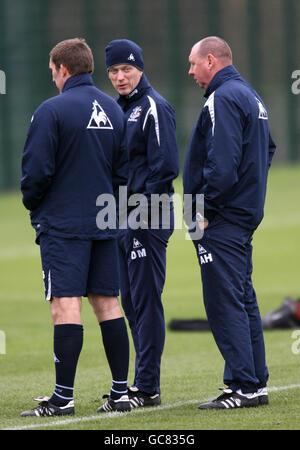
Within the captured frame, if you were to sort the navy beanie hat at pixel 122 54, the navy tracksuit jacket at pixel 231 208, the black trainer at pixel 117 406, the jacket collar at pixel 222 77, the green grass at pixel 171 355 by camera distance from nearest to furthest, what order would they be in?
1. the green grass at pixel 171 355
2. the navy tracksuit jacket at pixel 231 208
3. the black trainer at pixel 117 406
4. the jacket collar at pixel 222 77
5. the navy beanie hat at pixel 122 54

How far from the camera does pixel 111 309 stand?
554 centimetres

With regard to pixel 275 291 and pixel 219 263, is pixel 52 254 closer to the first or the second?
pixel 219 263

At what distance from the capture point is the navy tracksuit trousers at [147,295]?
5941 millimetres

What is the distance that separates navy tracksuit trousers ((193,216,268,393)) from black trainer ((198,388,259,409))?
0.04 meters

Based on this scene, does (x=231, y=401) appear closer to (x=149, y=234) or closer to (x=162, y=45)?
(x=149, y=234)

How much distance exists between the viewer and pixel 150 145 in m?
5.92

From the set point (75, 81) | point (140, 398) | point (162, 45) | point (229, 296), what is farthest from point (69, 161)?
point (162, 45)

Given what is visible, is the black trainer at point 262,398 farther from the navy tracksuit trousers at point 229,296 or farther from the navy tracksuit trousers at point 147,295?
the navy tracksuit trousers at point 147,295

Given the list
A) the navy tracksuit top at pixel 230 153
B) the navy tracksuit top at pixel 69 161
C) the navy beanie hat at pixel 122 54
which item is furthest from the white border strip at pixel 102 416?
the navy beanie hat at pixel 122 54

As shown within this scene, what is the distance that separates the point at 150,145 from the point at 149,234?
550mm

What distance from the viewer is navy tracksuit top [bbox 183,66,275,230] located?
540 centimetres

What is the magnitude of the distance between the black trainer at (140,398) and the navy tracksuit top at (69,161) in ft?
3.42
